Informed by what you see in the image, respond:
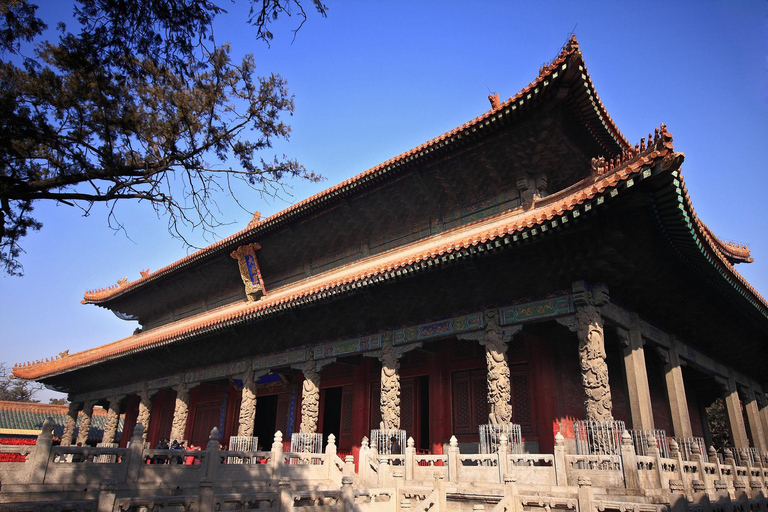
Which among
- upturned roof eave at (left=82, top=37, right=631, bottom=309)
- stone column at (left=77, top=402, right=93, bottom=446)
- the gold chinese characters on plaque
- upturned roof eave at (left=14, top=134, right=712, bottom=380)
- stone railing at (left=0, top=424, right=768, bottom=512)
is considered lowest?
stone railing at (left=0, top=424, right=768, bottom=512)

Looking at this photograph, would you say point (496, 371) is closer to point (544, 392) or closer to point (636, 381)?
point (544, 392)

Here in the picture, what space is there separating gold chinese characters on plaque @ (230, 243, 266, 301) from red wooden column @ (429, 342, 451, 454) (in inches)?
270

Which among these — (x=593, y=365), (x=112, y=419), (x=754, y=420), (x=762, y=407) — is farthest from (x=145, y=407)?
(x=762, y=407)

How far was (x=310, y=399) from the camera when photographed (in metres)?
13.3

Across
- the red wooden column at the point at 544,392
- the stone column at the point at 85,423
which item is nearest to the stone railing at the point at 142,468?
the red wooden column at the point at 544,392

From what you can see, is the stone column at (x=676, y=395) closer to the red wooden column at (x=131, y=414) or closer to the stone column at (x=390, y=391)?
the stone column at (x=390, y=391)

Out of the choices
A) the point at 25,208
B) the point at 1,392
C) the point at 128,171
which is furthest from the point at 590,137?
the point at 1,392

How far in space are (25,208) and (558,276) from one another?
27.3 feet

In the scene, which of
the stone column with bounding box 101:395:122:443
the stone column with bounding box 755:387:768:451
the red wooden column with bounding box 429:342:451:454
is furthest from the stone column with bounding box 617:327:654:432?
the stone column with bounding box 101:395:122:443

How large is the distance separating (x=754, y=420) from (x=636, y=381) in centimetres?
891

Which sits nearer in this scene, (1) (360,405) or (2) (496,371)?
(2) (496,371)

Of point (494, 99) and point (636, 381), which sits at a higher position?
point (494, 99)

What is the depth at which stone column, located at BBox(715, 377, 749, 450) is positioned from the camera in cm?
1394

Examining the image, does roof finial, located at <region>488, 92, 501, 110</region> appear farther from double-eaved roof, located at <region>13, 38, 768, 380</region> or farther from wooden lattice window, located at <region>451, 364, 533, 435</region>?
wooden lattice window, located at <region>451, 364, 533, 435</region>
